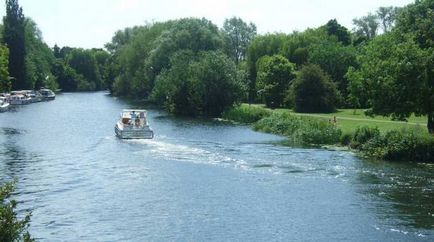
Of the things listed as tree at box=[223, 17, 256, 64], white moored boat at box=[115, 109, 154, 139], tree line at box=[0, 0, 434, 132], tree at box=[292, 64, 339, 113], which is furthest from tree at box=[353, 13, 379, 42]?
white moored boat at box=[115, 109, 154, 139]

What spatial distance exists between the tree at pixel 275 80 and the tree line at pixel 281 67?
0.48 feet

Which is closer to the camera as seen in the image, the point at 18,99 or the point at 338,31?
the point at 18,99

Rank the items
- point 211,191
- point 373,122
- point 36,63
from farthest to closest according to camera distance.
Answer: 1. point 36,63
2. point 373,122
3. point 211,191

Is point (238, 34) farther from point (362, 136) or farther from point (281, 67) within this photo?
point (362, 136)

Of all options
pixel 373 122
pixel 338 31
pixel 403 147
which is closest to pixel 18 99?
pixel 338 31

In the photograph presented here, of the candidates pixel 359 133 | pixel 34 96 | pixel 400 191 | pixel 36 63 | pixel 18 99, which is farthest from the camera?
pixel 36 63

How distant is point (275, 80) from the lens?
93625 millimetres

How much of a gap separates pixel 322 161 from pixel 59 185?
19280 millimetres

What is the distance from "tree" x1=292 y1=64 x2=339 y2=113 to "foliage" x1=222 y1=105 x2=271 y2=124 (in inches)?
210

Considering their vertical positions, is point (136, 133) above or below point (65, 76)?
below

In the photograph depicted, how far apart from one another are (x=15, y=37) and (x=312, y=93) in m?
78.9

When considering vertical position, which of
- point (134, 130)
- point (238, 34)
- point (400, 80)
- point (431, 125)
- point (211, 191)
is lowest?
point (211, 191)

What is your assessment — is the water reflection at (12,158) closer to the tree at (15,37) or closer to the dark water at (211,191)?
the dark water at (211,191)

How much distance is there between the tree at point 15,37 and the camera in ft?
441
